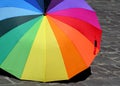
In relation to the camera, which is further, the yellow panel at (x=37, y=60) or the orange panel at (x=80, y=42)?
the orange panel at (x=80, y=42)

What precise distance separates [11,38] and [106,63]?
8.36 feet

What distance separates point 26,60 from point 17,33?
45 centimetres

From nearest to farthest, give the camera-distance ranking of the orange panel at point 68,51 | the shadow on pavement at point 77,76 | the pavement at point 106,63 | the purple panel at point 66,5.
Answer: the orange panel at point 68,51 → the purple panel at point 66,5 → the pavement at point 106,63 → the shadow on pavement at point 77,76

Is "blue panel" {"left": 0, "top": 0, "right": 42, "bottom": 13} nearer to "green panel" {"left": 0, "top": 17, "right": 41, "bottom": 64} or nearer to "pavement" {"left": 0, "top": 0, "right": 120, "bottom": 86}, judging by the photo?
"green panel" {"left": 0, "top": 17, "right": 41, "bottom": 64}

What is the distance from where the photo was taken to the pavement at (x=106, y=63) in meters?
7.17

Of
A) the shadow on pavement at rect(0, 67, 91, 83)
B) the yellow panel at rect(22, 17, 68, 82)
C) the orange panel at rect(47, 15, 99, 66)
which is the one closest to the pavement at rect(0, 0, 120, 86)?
the shadow on pavement at rect(0, 67, 91, 83)

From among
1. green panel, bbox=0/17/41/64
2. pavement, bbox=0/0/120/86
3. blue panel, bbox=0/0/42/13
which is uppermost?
blue panel, bbox=0/0/42/13

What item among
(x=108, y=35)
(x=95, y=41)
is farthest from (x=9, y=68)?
(x=108, y=35)

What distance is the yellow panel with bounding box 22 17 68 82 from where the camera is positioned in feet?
21.9

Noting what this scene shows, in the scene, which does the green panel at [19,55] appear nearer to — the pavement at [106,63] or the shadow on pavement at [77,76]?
the pavement at [106,63]

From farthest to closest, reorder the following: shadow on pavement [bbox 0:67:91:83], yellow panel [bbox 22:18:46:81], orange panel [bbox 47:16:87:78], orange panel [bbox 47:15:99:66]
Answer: shadow on pavement [bbox 0:67:91:83], orange panel [bbox 47:15:99:66], orange panel [bbox 47:16:87:78], yellow panel [bbox 22:18:46:81]

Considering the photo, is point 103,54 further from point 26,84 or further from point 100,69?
point 26,84

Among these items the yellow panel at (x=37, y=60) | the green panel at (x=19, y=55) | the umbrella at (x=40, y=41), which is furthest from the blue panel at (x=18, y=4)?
the yellow panel at (x=37, y=60)

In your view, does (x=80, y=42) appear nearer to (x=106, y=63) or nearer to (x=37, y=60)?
(x=37, y=60)
